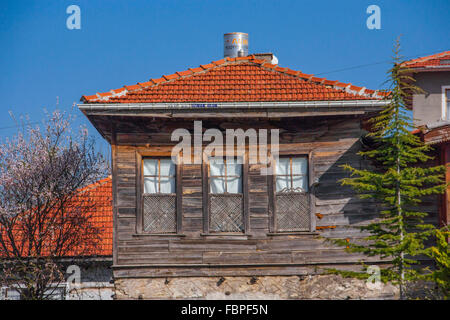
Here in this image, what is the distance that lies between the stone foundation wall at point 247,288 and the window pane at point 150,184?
201cm

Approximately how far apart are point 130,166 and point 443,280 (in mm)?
7211

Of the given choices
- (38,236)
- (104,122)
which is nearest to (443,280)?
(104,122)

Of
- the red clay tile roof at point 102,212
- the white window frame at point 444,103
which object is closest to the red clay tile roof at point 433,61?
the white window frame at point 444,103

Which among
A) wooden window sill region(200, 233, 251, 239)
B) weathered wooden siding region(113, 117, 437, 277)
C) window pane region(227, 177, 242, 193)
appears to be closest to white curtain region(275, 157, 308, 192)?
weathered wooden siding region(113, 117, 437, 277)

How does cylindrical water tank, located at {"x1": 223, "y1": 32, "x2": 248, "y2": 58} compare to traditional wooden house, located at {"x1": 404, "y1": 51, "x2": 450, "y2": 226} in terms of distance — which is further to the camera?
traditional wooden house, located at {"x1": 404, "y1": 51, "x2": 450, "y2": 226}

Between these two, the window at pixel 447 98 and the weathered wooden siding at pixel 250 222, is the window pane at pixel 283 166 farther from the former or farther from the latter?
the window at pixel 447 98

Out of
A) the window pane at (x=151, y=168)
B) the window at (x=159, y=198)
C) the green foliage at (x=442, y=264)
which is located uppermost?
the window pane at (x=151, y=168)

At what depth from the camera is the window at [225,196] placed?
54.9 feet

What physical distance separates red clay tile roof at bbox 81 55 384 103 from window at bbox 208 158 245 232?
155 centimetres

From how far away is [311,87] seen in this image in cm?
1719

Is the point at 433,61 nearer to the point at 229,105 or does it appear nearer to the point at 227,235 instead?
the point at 229,105

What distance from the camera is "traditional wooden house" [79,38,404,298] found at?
1650 cm

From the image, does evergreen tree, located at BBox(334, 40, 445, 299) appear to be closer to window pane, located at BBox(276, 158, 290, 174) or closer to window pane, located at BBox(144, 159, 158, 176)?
window pane, located at BBox(276, 158, 290, 174)

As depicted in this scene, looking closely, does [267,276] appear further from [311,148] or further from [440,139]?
[440,139]
